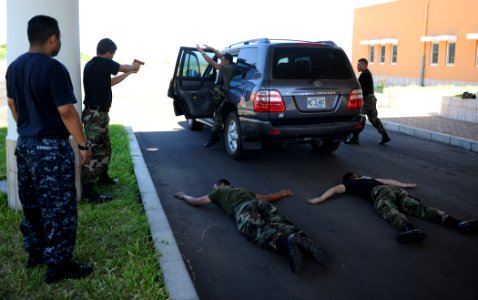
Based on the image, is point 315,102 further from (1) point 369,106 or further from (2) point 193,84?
(2) point 193,84

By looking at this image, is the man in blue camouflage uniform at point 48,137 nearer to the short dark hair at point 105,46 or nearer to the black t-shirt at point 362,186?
the short dark hair at point 105,46

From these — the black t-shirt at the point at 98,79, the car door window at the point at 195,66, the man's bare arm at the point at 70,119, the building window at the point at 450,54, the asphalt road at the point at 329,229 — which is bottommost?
the asphalt road at the point at 329,229

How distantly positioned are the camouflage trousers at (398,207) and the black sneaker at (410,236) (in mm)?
236

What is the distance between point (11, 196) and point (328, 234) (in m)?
3.42

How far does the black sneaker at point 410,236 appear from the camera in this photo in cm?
468

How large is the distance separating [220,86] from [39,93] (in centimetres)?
566

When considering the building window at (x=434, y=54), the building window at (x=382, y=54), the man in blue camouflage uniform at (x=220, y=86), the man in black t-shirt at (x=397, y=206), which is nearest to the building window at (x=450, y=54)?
the building window at (x=434, y=54)

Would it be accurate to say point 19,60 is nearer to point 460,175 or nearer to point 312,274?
point 312,274

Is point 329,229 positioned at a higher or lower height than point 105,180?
lower

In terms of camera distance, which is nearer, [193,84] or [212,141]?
[212,141]

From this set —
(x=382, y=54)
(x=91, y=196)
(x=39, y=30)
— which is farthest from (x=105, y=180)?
(x=382, y=54)

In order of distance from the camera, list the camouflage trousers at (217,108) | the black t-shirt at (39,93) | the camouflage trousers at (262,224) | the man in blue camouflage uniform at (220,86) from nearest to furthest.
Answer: the black t-shirt at (39,93) < the camouflage trousers at (262,224) < the man in blue camouflage uniform at (220,86) < the camouflage trousers at (217,108)

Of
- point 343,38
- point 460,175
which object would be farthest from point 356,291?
point 343,38

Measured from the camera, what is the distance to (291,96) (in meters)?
7.34
